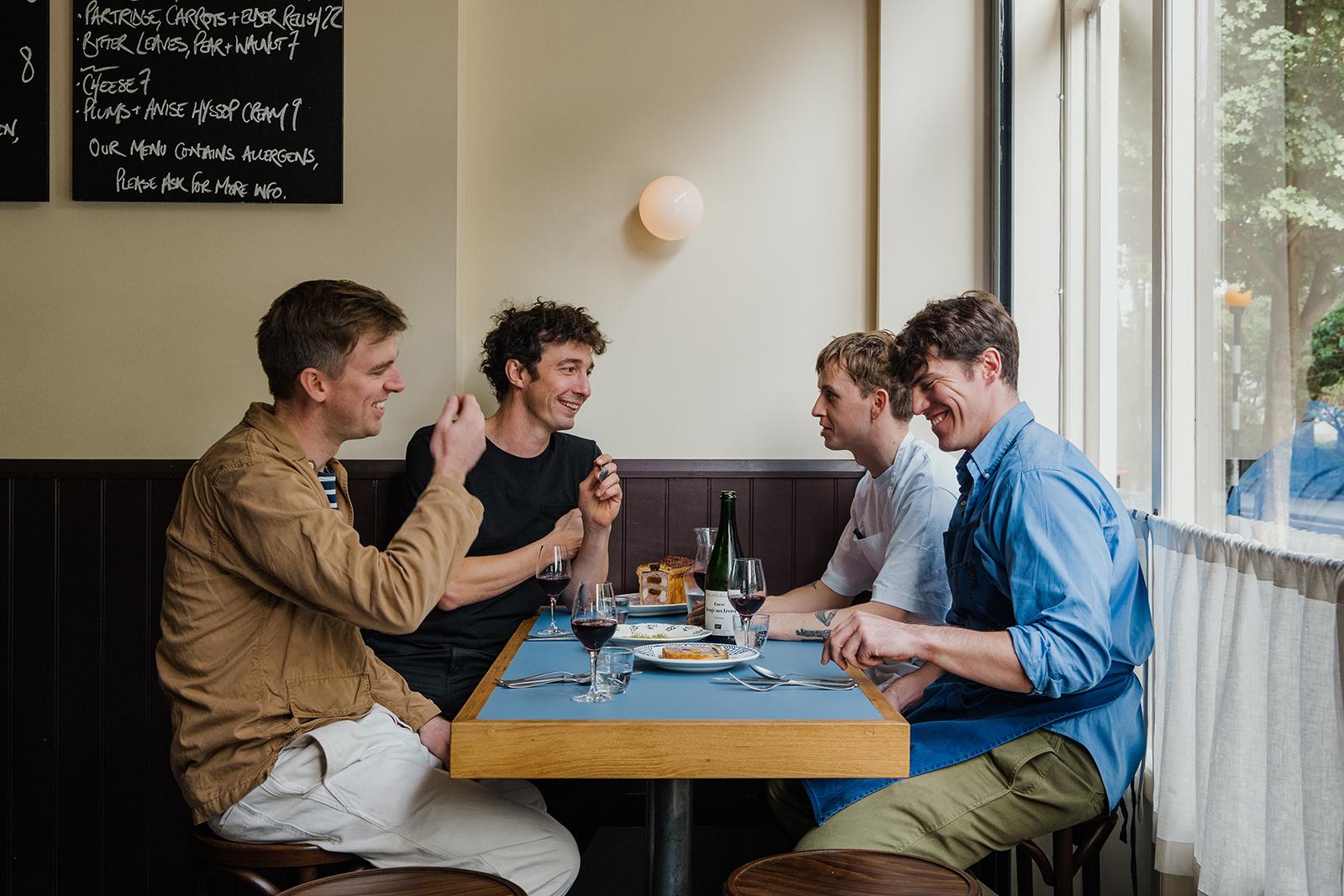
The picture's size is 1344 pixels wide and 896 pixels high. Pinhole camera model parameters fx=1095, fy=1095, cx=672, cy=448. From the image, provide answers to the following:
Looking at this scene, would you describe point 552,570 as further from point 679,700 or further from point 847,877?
point 847,877

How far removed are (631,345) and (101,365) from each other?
1418mm

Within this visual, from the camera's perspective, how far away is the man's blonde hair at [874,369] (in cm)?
247

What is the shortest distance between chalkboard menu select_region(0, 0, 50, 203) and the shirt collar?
8.20 feet

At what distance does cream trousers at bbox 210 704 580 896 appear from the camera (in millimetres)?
1715

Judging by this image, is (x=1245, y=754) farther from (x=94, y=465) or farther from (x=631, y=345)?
(x=94, y=465)

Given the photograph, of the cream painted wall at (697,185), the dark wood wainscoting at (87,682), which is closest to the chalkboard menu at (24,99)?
the dark wood wainscoting at (87,682)

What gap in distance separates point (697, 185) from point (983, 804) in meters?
1.86

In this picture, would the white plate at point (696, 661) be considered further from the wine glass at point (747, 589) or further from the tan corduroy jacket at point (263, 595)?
the tan corduroy jacket at point (263, 595)

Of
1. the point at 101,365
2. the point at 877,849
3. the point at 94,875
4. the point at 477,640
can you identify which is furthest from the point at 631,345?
the point at 94,875

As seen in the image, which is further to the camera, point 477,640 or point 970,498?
point 477,640

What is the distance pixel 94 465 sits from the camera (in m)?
2.90

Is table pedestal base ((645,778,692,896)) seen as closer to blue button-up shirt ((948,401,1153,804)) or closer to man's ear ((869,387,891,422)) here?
blue button-up shirt ((948,401,1153,804))

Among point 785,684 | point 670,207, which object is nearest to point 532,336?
point 670,207

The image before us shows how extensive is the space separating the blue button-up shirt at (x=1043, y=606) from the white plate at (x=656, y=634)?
0.35 m
